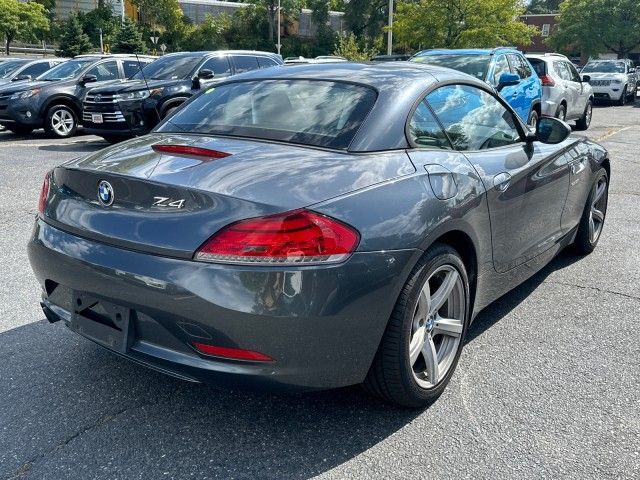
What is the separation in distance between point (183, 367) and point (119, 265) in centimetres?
46

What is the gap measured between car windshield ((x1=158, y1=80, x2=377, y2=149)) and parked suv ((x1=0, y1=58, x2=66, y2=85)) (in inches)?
510

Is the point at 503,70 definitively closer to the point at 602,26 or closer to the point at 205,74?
the point at 205,74

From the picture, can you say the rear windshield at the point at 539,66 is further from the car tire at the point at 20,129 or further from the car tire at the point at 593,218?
the car tire at the point at 20,129

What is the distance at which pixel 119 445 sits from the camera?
8.57ft

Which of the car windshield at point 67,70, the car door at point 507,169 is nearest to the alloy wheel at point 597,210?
the car door at point 507,169

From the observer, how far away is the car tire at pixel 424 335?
2.65 m

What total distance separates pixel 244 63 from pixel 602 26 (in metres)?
38.5

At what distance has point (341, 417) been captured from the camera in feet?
9.41

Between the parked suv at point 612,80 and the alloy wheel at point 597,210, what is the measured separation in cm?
2093

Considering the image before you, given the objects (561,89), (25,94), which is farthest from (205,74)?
(561,89)

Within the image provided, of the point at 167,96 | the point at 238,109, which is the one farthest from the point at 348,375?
the point at 167,96

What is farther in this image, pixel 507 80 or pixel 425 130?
pixel 507 80

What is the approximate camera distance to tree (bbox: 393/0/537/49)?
81.9 feet

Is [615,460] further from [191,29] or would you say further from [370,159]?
[191,29]
